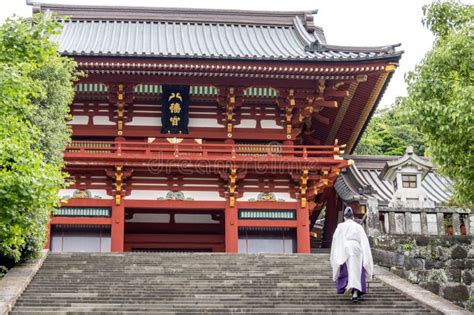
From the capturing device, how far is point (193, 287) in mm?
10711

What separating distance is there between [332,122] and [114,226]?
26.0 feet

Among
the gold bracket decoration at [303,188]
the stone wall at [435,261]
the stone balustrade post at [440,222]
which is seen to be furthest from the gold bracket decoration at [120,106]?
the stone balustrade post at [440,222]

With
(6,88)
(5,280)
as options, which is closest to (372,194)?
(5,280)

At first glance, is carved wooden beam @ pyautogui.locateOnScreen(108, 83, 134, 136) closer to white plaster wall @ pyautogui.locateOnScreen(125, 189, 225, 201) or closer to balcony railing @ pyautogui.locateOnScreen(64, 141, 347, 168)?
balcony railing @ pyautogui.locateOnScreen(64, 141, 347, 168)

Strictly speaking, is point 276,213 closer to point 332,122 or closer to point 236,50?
point 332,122

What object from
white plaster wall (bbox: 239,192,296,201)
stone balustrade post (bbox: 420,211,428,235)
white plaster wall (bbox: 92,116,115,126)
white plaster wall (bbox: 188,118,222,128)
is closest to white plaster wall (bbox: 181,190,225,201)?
white plaster wall (bbox: 239,192,296,201)

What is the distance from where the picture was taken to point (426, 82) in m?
9.67

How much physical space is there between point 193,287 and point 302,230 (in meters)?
7.27

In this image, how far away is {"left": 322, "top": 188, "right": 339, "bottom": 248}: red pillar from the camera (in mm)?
22094

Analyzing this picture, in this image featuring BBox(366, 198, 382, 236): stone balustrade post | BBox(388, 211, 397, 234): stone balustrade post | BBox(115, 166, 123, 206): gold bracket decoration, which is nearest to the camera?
BBox(388, 211, 397, 234): stone balustrade post

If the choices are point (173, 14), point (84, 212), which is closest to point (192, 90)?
point (84, 212)

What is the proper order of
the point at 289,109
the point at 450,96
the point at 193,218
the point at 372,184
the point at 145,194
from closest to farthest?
the point at 450,96 → the point at 145,194 → the point at 289,109 → the point at 193,218 → the point at 372,184

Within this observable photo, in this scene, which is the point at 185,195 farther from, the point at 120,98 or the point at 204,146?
the point at 120,98

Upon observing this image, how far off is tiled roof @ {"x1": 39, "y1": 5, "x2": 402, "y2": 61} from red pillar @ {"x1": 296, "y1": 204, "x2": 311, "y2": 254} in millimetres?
4686
